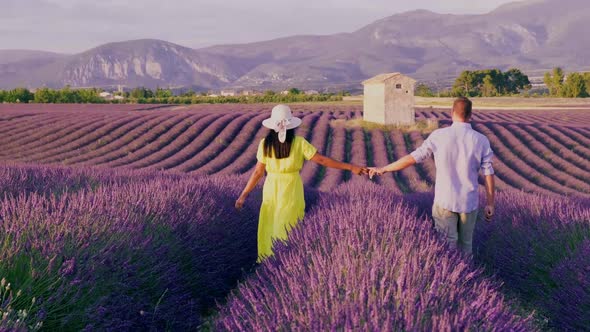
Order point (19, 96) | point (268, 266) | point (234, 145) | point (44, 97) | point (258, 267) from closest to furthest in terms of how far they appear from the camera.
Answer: point (268, 266)
point (258, 267)
point (234, 145)
point (19, 96)
point (44, 97)

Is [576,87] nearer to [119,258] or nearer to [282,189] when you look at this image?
[282,189]

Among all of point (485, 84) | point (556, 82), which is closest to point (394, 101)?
point (556, 82)

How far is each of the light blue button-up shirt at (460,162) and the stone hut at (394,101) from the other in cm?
2367

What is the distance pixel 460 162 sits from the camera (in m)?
4.43

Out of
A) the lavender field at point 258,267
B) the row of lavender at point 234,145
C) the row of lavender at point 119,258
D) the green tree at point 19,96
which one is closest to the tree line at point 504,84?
the green tree at point 19,96

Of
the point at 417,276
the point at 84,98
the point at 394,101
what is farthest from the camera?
the point at 84,98

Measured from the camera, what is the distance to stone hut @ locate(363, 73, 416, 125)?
1107 inches

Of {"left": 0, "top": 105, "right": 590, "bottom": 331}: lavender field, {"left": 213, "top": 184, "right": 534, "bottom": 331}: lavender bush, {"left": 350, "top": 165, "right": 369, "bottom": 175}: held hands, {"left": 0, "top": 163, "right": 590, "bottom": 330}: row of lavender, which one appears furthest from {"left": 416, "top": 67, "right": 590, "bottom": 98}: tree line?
{"left": 213, "top": 184, "right": 534, "bottom": 331}: lavender bush

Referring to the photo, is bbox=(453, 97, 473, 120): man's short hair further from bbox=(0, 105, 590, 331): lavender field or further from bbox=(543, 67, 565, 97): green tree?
bbox=(543, 67, 565, 97): green tree

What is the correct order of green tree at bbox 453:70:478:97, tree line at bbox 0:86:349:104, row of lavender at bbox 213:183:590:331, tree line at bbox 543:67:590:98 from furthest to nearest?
green tree at bbox 453:70:478:97
tree line at bbox 543:67:590:98
tree line at bbox 0:86:349:104
row of lavender at bbox 213:183:590:331

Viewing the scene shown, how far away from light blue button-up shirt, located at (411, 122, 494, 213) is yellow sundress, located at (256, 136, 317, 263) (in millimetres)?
991

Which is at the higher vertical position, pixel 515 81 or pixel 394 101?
pixel 515 81

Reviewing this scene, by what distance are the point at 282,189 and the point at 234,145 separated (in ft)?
58.1

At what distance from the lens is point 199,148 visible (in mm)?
22359
